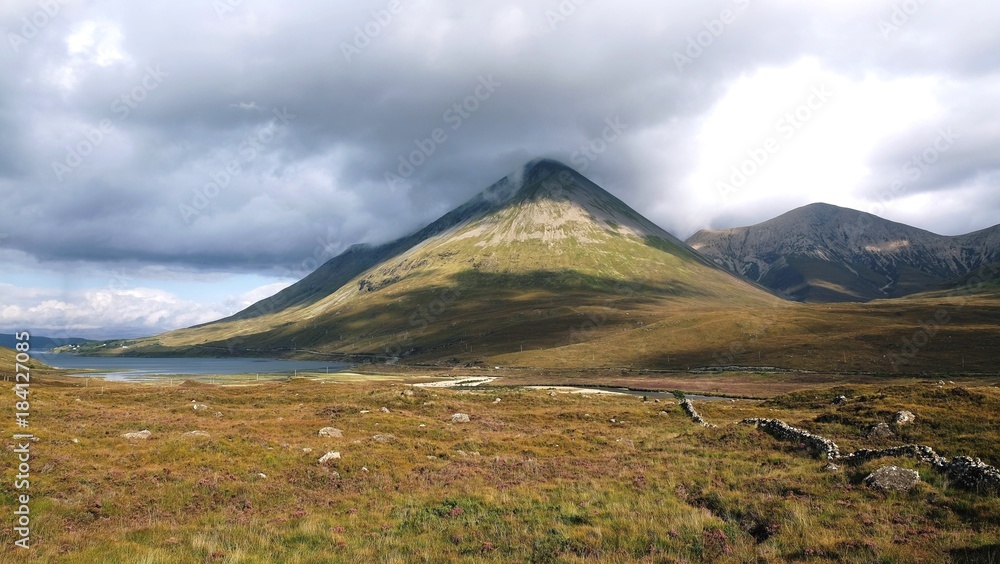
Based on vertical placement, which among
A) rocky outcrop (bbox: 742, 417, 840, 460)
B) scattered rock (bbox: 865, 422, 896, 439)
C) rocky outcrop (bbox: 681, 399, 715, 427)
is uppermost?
rocky outcrop (bbox: 742, 417, 840, 460)

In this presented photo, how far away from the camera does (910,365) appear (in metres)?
128

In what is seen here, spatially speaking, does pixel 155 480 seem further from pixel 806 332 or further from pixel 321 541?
pixel 806 332

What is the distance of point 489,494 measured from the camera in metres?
22.5

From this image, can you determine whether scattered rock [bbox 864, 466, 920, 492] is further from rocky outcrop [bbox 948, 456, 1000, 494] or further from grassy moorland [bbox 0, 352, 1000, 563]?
rocky outcrop [bbox 948, 456, 1000, 494]

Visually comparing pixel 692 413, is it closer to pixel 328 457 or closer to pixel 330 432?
pixel 330 432

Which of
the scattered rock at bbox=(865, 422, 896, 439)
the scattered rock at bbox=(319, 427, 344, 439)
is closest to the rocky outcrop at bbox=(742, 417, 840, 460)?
the scattered rock at bbox=(865, 422, 896, 439)

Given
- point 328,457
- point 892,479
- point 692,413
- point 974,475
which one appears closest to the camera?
point 974,475

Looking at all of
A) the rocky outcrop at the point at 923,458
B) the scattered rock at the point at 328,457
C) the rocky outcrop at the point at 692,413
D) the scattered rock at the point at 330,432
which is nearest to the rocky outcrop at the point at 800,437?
the rocky outcrop at the point at 923,458

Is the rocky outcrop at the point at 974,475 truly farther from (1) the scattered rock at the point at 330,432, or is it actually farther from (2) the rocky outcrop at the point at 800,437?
(1) the scattered rock at the point at 330,432

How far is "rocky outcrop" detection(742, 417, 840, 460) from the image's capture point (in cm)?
2647

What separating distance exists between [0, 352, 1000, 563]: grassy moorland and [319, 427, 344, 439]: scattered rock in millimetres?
787

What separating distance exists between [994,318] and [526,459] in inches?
9129

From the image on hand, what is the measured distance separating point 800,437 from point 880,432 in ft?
22.9

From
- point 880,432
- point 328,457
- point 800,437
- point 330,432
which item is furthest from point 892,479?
point 330,432
